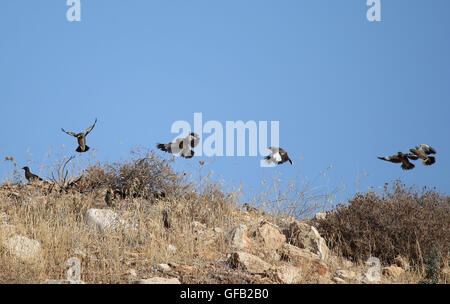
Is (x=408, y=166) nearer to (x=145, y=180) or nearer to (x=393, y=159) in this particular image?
(x=393, y=159)

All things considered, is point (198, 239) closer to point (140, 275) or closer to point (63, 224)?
point (140, 275)

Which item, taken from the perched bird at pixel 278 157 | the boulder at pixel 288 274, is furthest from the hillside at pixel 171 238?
the perched bird at pixel 278 157

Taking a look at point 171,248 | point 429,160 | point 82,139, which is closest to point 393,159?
point 429,160

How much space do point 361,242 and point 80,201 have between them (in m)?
5.01

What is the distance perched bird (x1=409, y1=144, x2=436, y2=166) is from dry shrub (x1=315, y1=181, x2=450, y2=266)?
1.35 metres

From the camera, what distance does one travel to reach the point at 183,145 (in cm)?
1009

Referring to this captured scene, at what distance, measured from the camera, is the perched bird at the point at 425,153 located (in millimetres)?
10000

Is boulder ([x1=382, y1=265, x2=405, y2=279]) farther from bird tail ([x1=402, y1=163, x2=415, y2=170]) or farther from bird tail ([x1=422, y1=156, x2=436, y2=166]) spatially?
bird tail ([x1=422, y1=156, x2=436, y2=166])

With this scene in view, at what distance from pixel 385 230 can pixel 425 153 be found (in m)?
2.61

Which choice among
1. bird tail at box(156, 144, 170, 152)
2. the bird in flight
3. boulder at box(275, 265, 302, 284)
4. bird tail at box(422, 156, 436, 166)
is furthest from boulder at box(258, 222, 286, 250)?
bird tail at box(422, 156, 436, 166)

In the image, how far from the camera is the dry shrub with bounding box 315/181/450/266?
8109mm

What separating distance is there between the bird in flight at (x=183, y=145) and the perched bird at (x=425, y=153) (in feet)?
14.3

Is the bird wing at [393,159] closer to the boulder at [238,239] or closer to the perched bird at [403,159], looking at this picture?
the perched bird at [403,159]
